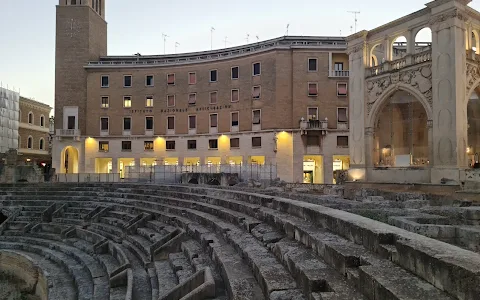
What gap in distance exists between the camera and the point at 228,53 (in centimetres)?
4491

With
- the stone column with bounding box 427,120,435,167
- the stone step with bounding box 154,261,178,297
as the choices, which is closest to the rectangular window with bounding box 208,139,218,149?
the stone column with bounding box 427,120,435,167

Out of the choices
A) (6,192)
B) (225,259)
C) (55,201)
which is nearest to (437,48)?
(225,259)

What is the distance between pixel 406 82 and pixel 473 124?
5.55 metres

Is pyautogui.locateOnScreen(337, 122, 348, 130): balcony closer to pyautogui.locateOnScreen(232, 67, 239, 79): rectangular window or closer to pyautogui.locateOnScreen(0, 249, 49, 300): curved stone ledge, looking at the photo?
pyautogui.locateOnScreen(232, 67, 239, 79): rectangular window

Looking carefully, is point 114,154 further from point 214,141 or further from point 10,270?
point 10,270

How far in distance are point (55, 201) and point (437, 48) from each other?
77.1 ft

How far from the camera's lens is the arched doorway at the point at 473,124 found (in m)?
24.3

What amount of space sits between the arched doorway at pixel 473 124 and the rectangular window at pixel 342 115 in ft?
54.2

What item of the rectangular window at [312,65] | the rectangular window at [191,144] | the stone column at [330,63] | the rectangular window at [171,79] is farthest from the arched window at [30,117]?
the stone column at [330,63]

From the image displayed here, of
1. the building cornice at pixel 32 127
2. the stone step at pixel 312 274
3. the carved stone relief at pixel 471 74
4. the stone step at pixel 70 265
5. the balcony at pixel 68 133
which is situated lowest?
the stone step at pixel 70 265

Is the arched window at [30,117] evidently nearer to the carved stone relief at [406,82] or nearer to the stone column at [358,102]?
the stone column at [358,102]

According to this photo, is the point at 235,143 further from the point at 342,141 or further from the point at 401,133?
the point at 401,133

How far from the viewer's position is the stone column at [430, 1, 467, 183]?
20.9 m

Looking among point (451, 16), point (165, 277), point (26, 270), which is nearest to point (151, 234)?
point (165, 277)
